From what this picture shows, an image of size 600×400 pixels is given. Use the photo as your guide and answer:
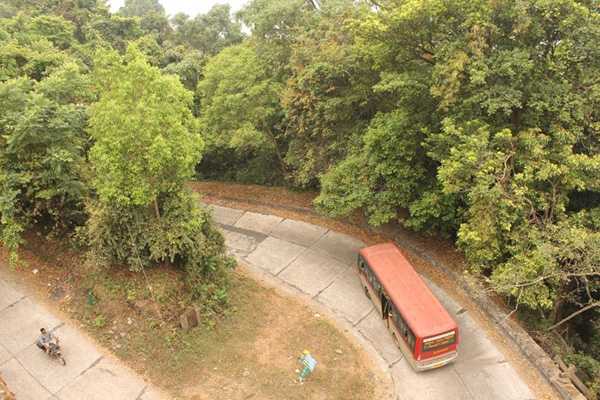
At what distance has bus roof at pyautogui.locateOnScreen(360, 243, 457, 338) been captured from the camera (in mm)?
14969

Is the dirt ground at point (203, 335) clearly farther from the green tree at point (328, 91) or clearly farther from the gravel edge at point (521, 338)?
the green tree at point (328, 91)

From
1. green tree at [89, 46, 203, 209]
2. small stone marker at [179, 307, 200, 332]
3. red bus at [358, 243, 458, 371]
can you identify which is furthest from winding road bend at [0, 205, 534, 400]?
green tree at [89, 46, 203, 209]

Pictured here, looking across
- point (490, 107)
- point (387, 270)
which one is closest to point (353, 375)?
point (387, 270)

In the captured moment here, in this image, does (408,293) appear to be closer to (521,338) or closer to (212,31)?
(521,338)

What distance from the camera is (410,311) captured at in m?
15.5

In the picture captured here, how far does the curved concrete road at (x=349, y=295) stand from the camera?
15.2 metres

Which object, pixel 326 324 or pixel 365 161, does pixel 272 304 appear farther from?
pixel 365 161

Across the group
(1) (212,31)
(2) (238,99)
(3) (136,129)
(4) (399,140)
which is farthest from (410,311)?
(1) (212,31)

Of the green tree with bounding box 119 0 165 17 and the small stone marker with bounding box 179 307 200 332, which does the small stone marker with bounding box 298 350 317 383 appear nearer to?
the small stone marker with bounding box 179 307 200 332

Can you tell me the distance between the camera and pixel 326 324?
1762 cm

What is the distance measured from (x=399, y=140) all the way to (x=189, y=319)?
1070cm

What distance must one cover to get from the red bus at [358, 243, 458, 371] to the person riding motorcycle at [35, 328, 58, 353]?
1121cm

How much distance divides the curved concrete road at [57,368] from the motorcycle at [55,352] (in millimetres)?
174

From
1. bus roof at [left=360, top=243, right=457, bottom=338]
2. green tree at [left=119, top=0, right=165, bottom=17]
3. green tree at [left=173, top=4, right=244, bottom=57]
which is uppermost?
green tree at [left=119, top=0, right=165, bottom=17]
